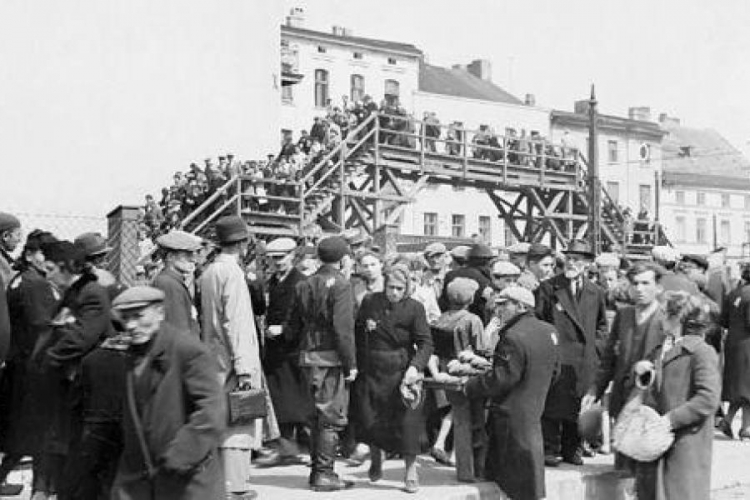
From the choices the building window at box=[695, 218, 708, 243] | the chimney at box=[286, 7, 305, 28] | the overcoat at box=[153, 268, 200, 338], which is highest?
the chimney at box=[286, 7, 305, 28]

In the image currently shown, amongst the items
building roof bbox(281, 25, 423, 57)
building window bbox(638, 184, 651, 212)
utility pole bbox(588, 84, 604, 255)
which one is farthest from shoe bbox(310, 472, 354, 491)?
building window bbox(638, 184, 651, 212)

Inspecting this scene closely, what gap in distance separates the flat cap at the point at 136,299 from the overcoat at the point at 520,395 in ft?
10.7

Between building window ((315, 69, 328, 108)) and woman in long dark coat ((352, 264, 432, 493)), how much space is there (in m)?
50.6

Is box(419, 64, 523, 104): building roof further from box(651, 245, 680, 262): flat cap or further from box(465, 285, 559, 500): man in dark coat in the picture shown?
box(465, 285, 559, 500): man in dark coat

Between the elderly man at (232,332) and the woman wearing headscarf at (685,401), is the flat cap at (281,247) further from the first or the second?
the woman wearing headscarf at (685,401)

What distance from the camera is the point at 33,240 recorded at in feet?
28.1

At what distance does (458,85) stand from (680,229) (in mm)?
24727

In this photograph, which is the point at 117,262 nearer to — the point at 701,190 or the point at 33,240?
the point at 33,240

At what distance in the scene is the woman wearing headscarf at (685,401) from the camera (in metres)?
7.62

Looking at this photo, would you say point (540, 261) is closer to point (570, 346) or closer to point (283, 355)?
point (570, 346)

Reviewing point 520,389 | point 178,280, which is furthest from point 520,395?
point 178,280

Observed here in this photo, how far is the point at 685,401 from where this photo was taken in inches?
304

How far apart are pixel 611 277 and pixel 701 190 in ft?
248

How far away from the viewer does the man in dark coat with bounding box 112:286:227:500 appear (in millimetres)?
5520
